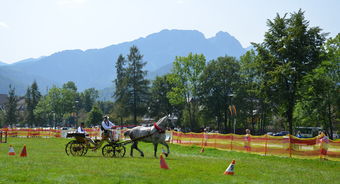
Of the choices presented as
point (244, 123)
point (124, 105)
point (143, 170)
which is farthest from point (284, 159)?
point (124, 105)

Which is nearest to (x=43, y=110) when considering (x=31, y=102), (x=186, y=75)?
(x=31, y=102)

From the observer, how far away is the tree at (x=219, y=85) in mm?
70375

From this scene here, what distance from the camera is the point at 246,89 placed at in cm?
6538

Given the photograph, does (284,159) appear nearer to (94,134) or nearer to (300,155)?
(300,155)

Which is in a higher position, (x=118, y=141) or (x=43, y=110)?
(x=43, y=110)

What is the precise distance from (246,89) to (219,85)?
6.63m

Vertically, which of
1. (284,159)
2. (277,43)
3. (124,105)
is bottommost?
(284,159)

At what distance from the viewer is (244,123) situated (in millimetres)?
69188

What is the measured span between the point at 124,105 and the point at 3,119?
182ft

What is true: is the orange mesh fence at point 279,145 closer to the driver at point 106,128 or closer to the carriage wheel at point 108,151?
Answer: the carriage wheel at point 108,151

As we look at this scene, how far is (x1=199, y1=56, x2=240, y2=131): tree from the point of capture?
70.4 meters

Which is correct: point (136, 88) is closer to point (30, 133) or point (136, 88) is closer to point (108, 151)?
point (30, 133)

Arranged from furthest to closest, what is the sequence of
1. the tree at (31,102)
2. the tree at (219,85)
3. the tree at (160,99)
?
1. the tree at (31,102)
2. the tree at (160,99)
3. the tree at (219,85)

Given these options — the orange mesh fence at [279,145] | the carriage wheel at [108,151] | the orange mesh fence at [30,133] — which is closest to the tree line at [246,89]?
the orange mesh fence at [279,145]
